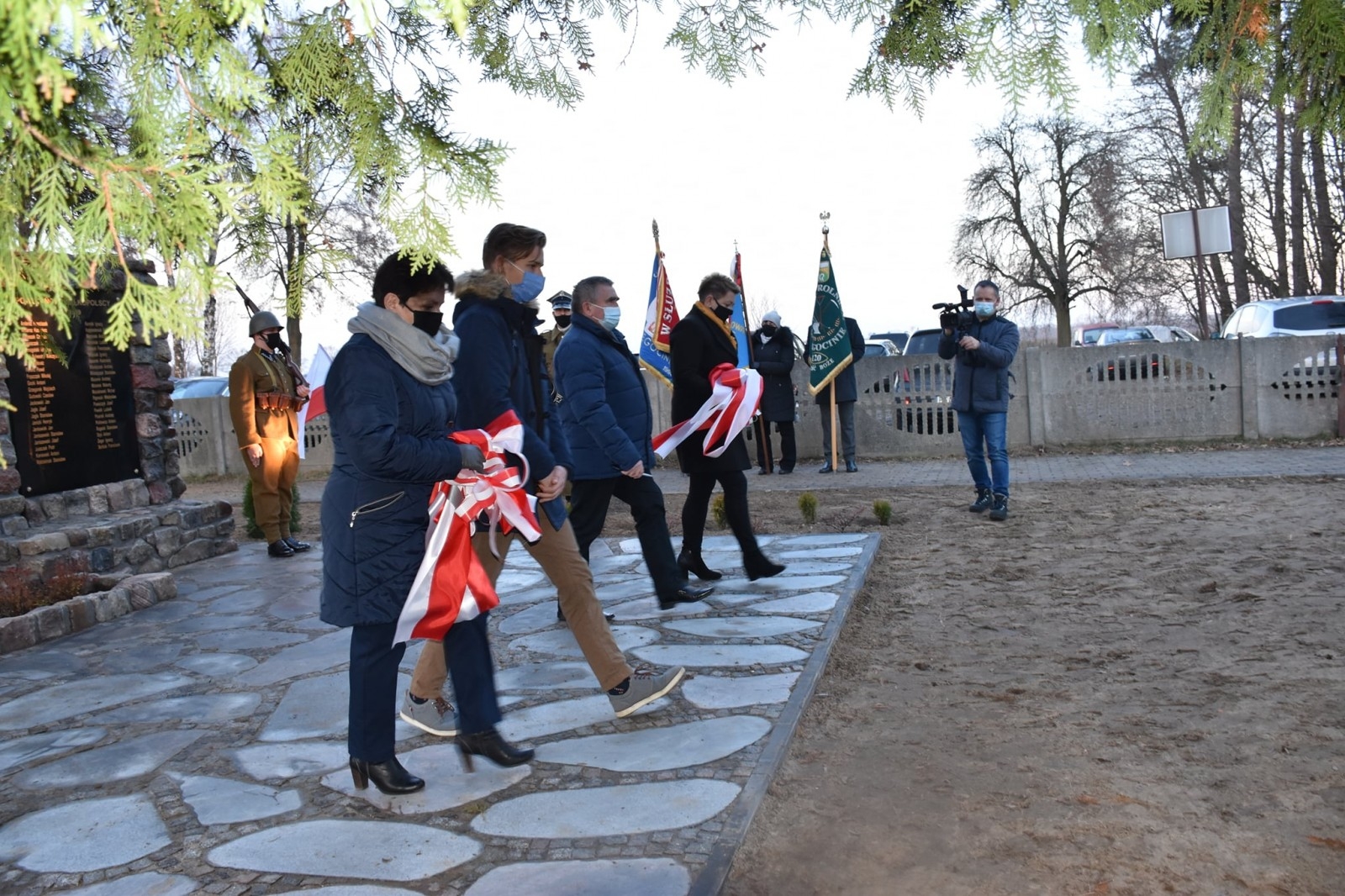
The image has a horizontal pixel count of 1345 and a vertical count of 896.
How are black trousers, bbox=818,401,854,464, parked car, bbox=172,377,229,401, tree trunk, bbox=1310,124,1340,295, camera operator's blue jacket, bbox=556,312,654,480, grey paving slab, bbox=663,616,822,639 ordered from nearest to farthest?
camera operator's blue jacket, bbox=556,312,654,480 < grey paving slab, bbox=663,616,822,639 < black trousers, bbox=818,401,854,464 < parked car, bbox=172,377,229,401 < tree trunk, bbox=1310,124,1340,295

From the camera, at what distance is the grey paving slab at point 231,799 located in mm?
3754

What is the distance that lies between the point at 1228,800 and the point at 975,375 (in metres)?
5.99

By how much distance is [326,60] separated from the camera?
2.73m

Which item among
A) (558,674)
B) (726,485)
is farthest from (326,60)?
(726,485)

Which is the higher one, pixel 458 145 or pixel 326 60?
pixel 326 60

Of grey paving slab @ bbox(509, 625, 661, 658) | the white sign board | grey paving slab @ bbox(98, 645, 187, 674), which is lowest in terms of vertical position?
grey paving slab @ bbox(509, 625, 661, 658)

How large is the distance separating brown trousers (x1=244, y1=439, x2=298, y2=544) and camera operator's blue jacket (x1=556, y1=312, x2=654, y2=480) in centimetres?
431

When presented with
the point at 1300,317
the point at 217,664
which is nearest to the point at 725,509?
the point at 217,664

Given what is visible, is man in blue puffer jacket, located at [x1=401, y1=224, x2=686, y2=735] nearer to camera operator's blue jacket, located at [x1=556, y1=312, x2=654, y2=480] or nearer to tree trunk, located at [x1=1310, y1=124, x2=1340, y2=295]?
camera operator's blue jacket, located at [x1=556, y1=312, x2=654, y2=480]

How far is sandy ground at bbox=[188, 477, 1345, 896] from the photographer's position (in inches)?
127

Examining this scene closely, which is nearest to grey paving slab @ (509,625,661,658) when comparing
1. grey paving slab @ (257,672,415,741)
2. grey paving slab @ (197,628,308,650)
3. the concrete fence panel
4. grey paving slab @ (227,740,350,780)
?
grey paving slab @ (257,672,415,741)

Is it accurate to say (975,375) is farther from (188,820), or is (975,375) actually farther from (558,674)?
(188,820)

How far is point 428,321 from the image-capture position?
3.96 m

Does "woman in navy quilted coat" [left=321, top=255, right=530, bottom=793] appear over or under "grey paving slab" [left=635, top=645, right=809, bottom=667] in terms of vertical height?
over
